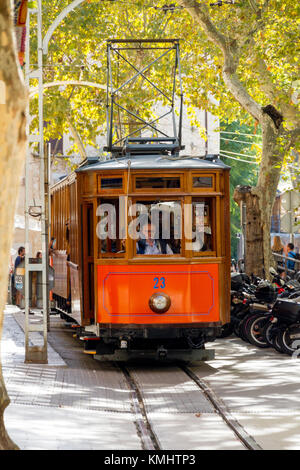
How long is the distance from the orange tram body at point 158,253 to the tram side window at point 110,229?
0.05 ft

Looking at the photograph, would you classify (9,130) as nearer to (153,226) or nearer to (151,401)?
(151,401)

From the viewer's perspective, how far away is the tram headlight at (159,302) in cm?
1521

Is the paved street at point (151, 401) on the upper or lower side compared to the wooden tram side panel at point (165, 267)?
lower

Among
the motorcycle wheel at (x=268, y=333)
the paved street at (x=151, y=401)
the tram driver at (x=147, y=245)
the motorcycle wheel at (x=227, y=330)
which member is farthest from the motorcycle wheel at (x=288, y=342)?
the motorcycle wheel at (x=227, y=330)

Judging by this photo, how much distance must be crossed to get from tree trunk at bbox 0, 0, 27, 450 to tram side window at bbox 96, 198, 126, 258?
8661 mm

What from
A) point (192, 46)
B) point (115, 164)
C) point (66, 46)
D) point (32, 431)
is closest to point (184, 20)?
point (192, 46)

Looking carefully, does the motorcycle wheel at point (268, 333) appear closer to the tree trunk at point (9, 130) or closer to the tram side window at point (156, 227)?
the tram side window at point (156, 227)

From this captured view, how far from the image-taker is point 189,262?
607 inches

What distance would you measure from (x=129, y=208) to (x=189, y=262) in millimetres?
1162

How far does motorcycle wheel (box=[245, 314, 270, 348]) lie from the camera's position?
61.7 feet

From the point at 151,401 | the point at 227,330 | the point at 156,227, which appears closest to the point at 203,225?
the point at 156,227

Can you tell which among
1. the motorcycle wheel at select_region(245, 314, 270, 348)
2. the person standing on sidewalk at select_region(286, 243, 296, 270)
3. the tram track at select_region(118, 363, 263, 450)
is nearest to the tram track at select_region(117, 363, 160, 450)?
the tram track at select_region(118, 363, 263, 450)

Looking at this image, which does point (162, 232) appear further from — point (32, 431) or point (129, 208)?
point (32, 431)

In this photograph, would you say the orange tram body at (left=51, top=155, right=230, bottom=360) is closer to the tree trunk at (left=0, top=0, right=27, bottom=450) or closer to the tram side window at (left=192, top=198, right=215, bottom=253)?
the tram side window at (left=192, top=198, right=215, bottom=253)
